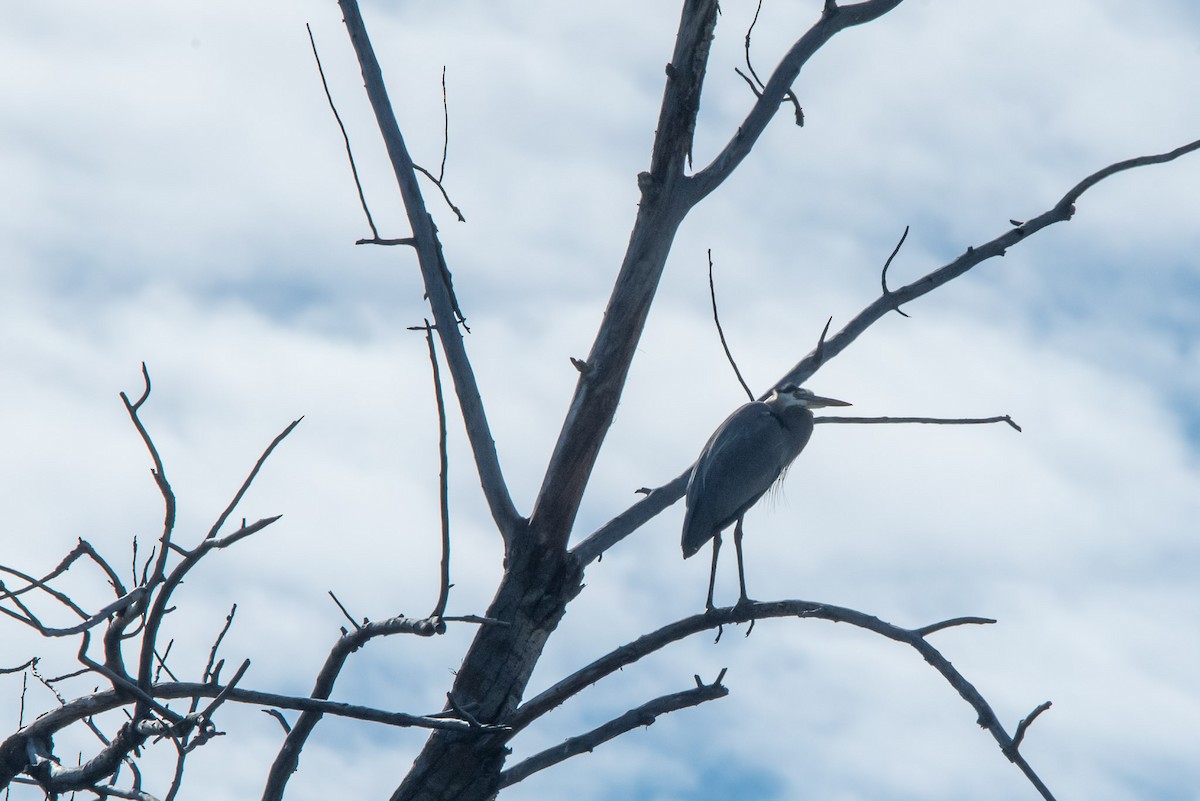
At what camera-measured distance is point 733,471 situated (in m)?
7.76

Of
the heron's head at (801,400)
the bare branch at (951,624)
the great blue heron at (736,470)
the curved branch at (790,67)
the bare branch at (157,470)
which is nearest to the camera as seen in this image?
the bare branch at (157,470)

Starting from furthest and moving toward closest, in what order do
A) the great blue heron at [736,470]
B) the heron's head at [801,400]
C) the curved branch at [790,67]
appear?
1. the heron's head at [801,400]
2. the great blue heron at [736,470]
3. the curved branch at [790,67]

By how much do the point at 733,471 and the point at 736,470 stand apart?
0.02m

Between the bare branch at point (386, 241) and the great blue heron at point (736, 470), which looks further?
the great blue heron at point (736, 470)

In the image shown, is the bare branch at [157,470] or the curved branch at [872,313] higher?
the curved branch at [872,313]

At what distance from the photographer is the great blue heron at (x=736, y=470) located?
7633mm

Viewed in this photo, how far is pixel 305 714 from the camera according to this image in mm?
5105

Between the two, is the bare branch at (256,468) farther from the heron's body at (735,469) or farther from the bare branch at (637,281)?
the heron's body at (735,469)

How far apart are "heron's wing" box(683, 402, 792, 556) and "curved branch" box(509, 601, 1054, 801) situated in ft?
7.85

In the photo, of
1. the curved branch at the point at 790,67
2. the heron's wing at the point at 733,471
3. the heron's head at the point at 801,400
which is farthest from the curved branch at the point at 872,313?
the heron's head at the point at 801,400

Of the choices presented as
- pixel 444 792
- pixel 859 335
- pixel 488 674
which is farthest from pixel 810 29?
pixel 444 792

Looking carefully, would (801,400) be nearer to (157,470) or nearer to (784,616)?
(784,616)

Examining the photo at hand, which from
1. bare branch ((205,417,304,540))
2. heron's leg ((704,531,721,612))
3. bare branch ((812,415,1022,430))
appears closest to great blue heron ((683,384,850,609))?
heron's leg ((704,531,721,612))

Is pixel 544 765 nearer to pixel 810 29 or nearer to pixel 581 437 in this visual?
pixel 581 437
